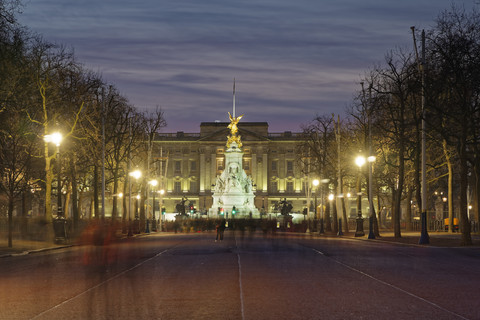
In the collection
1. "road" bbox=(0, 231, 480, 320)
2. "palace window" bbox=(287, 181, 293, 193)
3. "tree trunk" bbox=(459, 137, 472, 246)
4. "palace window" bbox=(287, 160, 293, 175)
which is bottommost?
"road" bbox=(0, 231, 480, 320)

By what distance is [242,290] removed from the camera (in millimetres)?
17312

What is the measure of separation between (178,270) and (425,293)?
9356 millimetres

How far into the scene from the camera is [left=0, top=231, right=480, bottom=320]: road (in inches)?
534

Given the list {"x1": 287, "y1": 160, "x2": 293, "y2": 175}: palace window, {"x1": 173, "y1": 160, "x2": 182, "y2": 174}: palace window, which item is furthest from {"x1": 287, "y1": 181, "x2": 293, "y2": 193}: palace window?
{"x1": 173, "y1": 160, "x2": 182, "y2": 174}: palace window

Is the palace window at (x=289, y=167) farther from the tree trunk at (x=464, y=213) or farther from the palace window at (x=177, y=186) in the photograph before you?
the tree trunk at (x=464, y=213)

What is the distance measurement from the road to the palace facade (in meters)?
160

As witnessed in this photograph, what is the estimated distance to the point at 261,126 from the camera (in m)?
190

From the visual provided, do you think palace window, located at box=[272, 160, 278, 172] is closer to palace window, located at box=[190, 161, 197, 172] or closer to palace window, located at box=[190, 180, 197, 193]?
palace window, located at box=[190, 161, 197, 172]

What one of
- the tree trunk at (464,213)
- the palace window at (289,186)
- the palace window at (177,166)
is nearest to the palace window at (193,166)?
the palace window at (177,166)

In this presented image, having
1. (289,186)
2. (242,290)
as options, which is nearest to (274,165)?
(289,186)

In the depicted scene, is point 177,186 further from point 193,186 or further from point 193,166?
point 193,166

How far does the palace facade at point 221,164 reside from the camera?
188 m

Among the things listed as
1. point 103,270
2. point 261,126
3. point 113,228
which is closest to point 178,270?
point 103,270

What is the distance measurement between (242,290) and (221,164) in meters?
172
